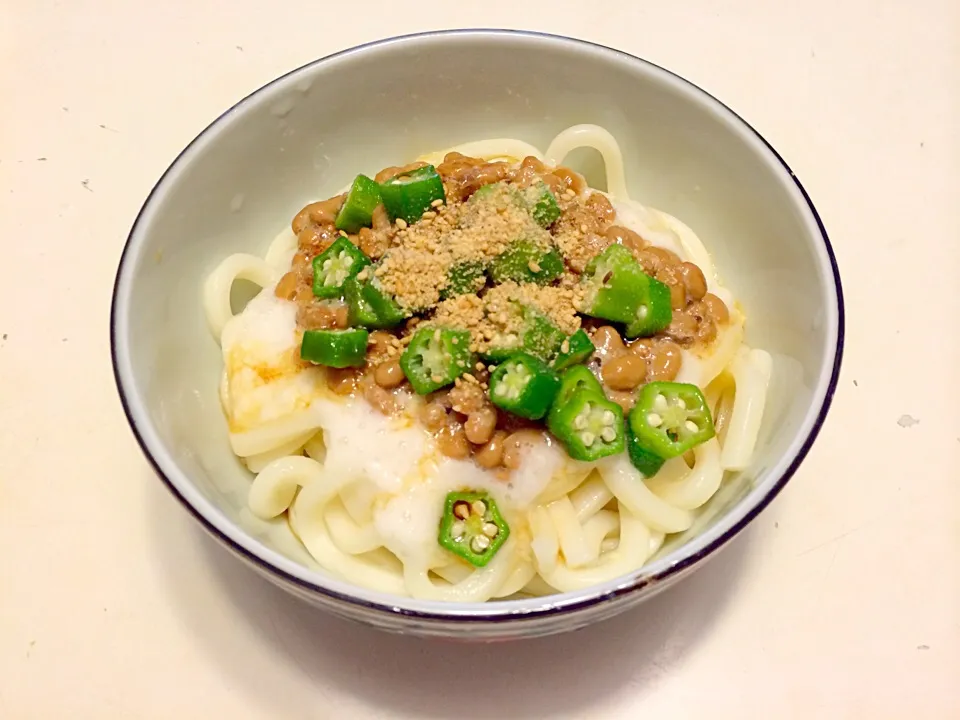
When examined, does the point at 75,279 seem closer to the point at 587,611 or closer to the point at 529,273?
the point at 529,273

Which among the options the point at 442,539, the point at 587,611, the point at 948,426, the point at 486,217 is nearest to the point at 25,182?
the point at 486,217

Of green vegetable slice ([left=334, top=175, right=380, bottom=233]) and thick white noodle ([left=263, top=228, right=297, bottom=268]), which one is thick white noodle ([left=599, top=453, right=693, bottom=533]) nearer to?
green vegetable slice ([left=334, top=175, right=380, bottom=233])

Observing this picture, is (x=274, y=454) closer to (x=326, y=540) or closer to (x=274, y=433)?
(x=274, y=433)

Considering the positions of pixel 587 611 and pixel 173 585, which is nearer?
pixel 587 611

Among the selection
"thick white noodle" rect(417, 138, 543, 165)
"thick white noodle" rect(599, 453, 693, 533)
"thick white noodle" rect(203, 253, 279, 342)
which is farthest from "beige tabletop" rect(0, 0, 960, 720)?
"thick white noodle" rect(417, 138, 543, 165)

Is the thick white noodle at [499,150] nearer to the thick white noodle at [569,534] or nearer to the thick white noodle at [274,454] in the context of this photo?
the thick white noodle at [274,454]

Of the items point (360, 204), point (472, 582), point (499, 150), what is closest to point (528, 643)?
Answer: point (472, 582)

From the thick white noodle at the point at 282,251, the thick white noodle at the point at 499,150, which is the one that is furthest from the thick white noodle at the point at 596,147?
the thick white noodle at the point at 282,251
